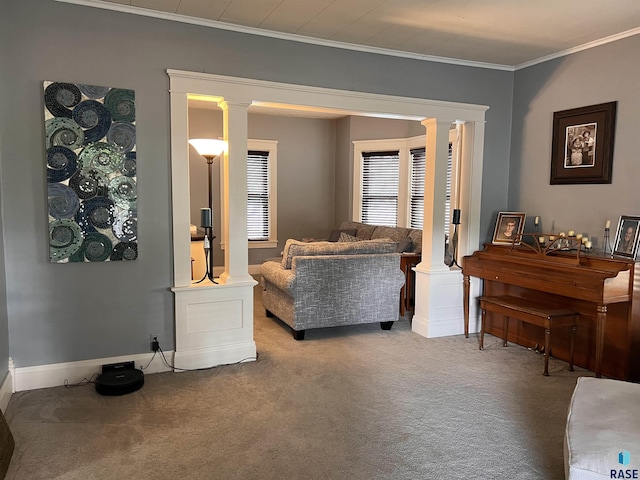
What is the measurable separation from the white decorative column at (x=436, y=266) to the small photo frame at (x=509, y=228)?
516mm

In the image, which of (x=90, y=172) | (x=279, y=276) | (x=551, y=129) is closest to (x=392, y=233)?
(x=279, y=276)

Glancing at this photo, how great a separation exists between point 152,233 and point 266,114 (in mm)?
4558

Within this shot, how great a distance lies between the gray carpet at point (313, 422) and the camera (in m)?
2.38

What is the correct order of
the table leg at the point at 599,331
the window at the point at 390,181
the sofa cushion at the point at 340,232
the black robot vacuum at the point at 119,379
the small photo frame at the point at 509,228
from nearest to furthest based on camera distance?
the black robot vacuum at the point at 119,379, the table leg at the point at 599,331, the small photo frame at the point at 509,228, the window at the point at 390,181, the sofa cushion at the point at 340,232

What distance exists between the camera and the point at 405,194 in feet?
23.0

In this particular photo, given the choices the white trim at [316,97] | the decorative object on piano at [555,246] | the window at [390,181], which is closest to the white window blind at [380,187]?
the window at [390,181]

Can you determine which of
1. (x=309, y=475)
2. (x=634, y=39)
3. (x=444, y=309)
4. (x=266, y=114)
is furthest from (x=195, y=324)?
(x=266, y=114)

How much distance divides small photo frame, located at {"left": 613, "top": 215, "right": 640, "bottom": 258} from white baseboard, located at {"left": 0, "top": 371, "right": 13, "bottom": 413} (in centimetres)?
429

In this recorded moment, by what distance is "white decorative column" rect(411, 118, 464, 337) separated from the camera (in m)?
4.50

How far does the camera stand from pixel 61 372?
10.9 feet

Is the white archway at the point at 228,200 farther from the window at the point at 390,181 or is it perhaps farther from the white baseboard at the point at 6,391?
the window at the point at 390,181

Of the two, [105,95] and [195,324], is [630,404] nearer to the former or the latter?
[195,324]

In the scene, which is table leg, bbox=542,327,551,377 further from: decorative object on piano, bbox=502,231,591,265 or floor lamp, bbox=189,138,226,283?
floor lamp, bbox=189,138,226,283

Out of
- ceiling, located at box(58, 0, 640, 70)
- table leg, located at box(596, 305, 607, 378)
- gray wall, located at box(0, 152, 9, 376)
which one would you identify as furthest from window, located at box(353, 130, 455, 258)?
gray wall, located at box(0, 152, 9, 376)
